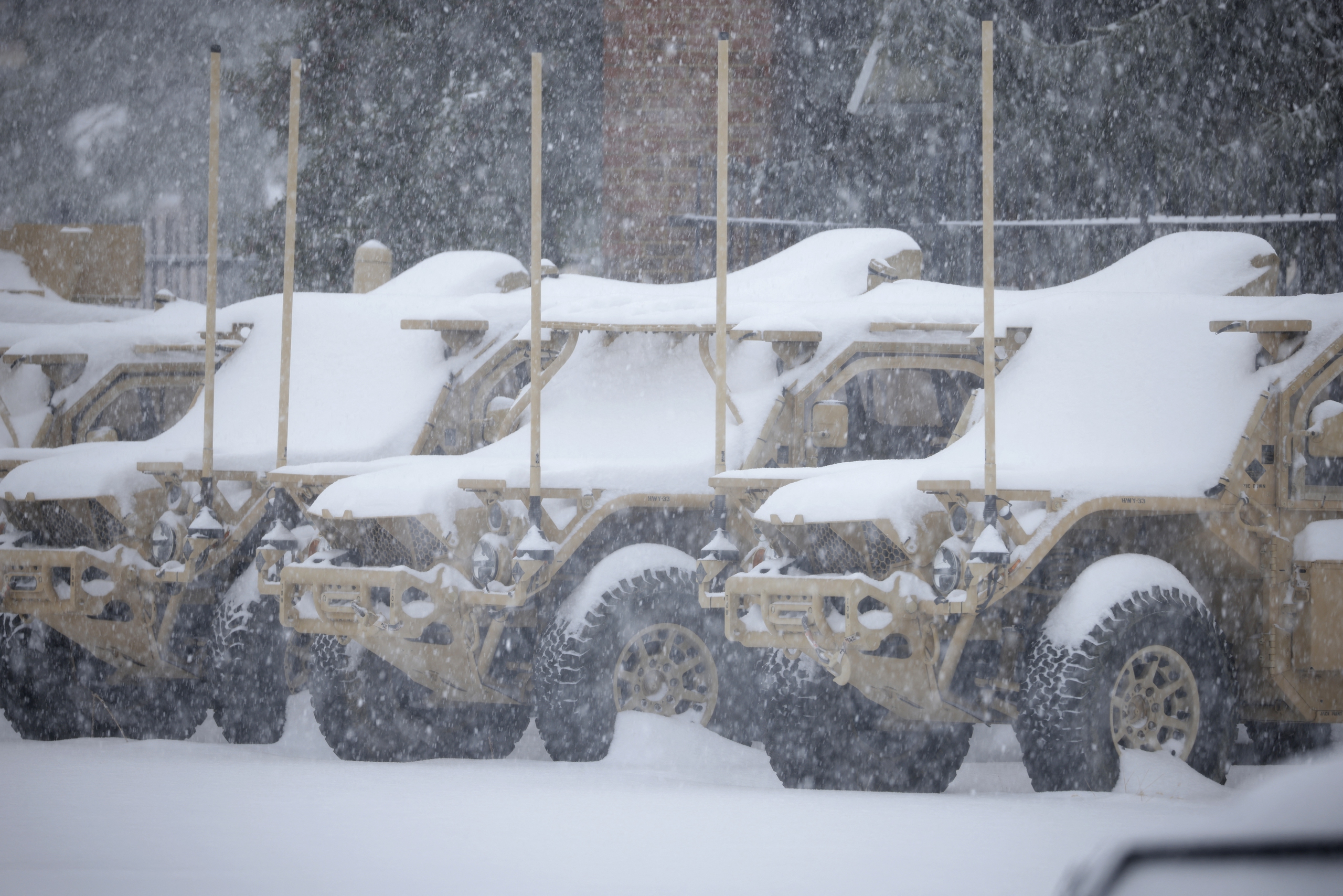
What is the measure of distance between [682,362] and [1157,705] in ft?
11.9

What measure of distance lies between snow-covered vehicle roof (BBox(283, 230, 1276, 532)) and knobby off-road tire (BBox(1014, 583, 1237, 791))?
2135mm

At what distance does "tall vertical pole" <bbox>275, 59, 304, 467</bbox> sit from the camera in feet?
33.3

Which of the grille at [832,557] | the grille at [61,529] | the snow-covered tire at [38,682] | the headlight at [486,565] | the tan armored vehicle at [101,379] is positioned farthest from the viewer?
the tan armored vehicle at [101,379]

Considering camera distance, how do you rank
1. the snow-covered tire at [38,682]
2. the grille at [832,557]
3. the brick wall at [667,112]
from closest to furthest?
the grille at [832,557] → the snow-covered tire at [38,682] → the brick wall at [667,112]

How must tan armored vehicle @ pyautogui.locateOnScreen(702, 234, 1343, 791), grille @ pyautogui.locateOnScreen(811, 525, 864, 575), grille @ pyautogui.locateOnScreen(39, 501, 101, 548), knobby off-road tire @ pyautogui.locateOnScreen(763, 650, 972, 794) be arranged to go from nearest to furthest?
tan armored vehicle @ pyautogui.locateOnScreen(702, 234, 1343, 791)
knobby off-road tire @ pyautogui.locateOnScreen(763, 650, 972, 794)
grille @ pyautogui.locateOnScreen(811, 525, 864, 575)
grille @ pyautogui.locateOnScreen(39, 501, 101, 548)

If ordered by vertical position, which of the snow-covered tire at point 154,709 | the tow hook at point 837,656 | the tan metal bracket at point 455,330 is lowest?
the snow-covered tire at point 154,709

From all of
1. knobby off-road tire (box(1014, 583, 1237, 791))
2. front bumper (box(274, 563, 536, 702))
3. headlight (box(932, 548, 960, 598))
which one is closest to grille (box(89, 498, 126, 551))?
front bumper (box(274, 563, 536, 702))

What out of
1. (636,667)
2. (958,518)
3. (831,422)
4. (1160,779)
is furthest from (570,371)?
(1160,779)

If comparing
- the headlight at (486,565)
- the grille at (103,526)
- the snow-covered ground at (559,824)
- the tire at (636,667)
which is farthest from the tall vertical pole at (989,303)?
the grille at (103,526)

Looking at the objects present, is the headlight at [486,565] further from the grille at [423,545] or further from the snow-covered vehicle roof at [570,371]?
the grille at [423,545]

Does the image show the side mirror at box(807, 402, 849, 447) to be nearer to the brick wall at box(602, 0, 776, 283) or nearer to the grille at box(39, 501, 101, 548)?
the grille at box(39, 501, 101, 548)

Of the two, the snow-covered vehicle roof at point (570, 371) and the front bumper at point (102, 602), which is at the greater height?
the snow-covered vehicle roof at point (570, 371)

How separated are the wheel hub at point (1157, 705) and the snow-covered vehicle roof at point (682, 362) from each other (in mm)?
2231

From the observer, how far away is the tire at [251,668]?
9.88m
